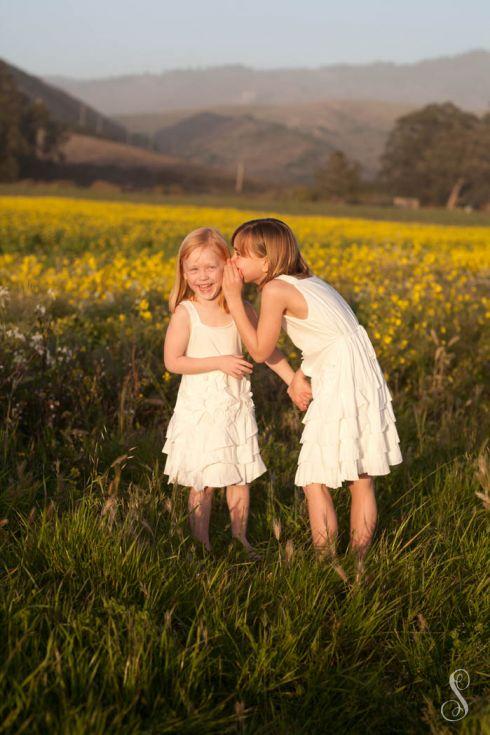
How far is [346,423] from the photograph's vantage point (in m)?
3.18

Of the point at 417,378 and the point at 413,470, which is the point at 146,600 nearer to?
the point at 413,470

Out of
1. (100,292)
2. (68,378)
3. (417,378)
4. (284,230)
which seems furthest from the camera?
(100,292)

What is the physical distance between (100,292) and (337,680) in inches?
A: 209

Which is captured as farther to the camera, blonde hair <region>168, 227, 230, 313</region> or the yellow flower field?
the yellow flower field

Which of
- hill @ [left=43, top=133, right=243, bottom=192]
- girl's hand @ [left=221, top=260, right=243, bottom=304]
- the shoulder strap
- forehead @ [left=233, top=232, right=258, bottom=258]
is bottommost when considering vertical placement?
hill @ [left=43, top=133, right=243, bottom=192]

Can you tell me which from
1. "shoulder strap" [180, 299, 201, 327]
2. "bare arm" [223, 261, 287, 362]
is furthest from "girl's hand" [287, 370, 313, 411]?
"shoulder strap" [180, 299, 201, 327]

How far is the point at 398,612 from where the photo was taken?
2.59 m

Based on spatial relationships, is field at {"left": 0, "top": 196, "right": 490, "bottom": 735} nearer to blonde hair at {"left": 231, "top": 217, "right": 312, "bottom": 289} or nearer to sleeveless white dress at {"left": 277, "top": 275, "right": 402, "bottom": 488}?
sleeveless white dress at {"left": 277, "top": 275, "right": 402, "bottom": 488}

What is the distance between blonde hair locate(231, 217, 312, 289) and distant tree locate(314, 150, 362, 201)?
247 ft

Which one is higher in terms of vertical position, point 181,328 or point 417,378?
point 181,328

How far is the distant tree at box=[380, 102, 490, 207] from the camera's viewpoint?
80.2 meters

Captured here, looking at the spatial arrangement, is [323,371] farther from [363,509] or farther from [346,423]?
[363,509]

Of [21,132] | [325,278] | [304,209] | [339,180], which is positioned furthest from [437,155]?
[325,278]

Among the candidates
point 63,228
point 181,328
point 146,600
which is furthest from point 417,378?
point 63,228
